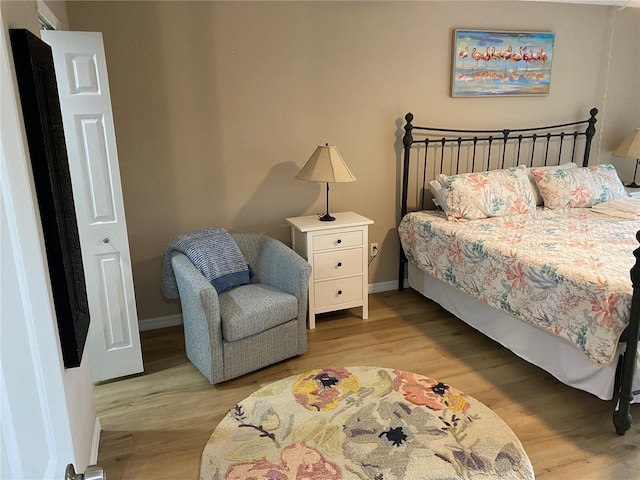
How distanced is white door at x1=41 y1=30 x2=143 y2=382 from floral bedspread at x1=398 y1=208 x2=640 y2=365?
2043 millimetres

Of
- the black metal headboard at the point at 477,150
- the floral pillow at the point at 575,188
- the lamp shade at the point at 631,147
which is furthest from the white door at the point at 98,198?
the lamp shade at the point at 631,147

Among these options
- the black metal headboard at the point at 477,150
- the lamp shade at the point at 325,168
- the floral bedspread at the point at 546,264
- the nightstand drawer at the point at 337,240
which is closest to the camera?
the floral bedspread at the point at 546,264

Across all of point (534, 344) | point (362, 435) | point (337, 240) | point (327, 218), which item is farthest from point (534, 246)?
point (362, 435)

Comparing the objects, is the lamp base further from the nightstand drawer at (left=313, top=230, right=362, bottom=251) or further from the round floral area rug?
the round floral area rug

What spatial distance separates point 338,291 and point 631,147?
2.88 meters

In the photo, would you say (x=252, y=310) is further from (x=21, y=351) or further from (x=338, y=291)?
(x=21, y=351)

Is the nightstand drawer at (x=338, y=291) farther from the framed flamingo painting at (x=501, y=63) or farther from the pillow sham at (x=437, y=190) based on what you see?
the framed flamingo painting at (x=501, y=63)

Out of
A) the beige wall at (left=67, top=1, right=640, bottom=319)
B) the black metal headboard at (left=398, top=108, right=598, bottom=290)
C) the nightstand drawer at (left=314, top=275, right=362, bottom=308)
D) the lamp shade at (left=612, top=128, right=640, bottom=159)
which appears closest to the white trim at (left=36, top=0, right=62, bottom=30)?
the beige wall at (left=67, top=1, right=640, bottom=319)

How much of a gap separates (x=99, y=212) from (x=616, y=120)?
14.6 ft

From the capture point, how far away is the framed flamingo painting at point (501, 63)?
3.88m

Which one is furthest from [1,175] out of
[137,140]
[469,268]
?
[469,268]

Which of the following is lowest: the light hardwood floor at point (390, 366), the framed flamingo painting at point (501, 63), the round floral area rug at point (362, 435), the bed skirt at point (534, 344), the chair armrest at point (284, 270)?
the light hardwood floor at point (390, 366)

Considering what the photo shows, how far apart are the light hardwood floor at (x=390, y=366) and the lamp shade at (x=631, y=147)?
222cm

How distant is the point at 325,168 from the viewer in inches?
130
